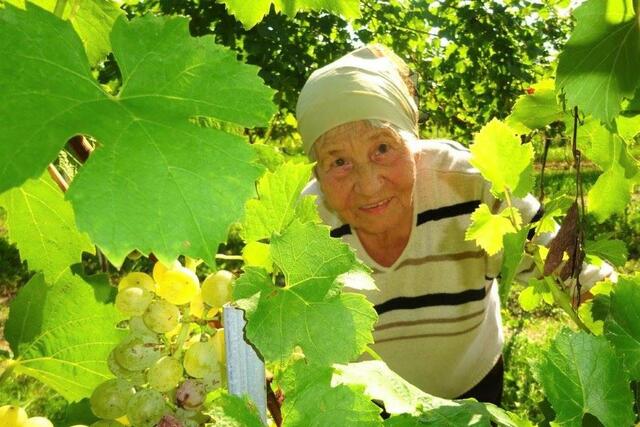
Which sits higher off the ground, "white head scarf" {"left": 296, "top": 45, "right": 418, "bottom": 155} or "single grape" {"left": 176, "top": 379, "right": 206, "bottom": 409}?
"single grape" {"left": 176, "top": 379, "right": 206, "bottom": 409}

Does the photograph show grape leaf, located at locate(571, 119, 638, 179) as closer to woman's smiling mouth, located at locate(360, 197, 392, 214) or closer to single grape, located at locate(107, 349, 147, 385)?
single grape, located at locate(107, 349, 147, 385)

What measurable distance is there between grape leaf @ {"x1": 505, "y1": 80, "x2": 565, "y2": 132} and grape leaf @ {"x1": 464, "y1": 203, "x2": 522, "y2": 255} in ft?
0.73

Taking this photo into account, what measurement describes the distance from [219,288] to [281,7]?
1.44 ft

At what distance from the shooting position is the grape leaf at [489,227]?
3.40ft

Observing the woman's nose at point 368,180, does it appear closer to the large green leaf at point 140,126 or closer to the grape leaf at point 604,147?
the grape leaf at point 604,147

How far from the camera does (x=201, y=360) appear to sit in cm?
68

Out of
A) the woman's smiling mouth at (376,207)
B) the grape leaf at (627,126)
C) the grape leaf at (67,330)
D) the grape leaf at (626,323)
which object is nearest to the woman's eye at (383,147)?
the woman's smiling mouth at (376,207)

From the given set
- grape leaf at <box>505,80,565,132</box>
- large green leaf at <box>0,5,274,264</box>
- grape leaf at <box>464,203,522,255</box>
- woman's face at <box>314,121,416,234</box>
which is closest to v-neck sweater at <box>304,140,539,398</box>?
woman's face at <box>314,121,416,234</box>

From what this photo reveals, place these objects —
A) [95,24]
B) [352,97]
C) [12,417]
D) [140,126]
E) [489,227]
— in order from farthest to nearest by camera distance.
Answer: [352,97] < [489,227] < [95,24] < [12,417] < [140,126]

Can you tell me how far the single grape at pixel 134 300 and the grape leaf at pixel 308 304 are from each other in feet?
0.33

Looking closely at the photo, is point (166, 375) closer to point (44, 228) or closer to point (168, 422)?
point (168, 422)

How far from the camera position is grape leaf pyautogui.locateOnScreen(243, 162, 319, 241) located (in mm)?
725

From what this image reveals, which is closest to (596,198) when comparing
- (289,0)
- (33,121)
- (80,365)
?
(289,0)

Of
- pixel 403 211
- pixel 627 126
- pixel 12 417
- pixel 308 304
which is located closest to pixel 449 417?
pixel 308 304
